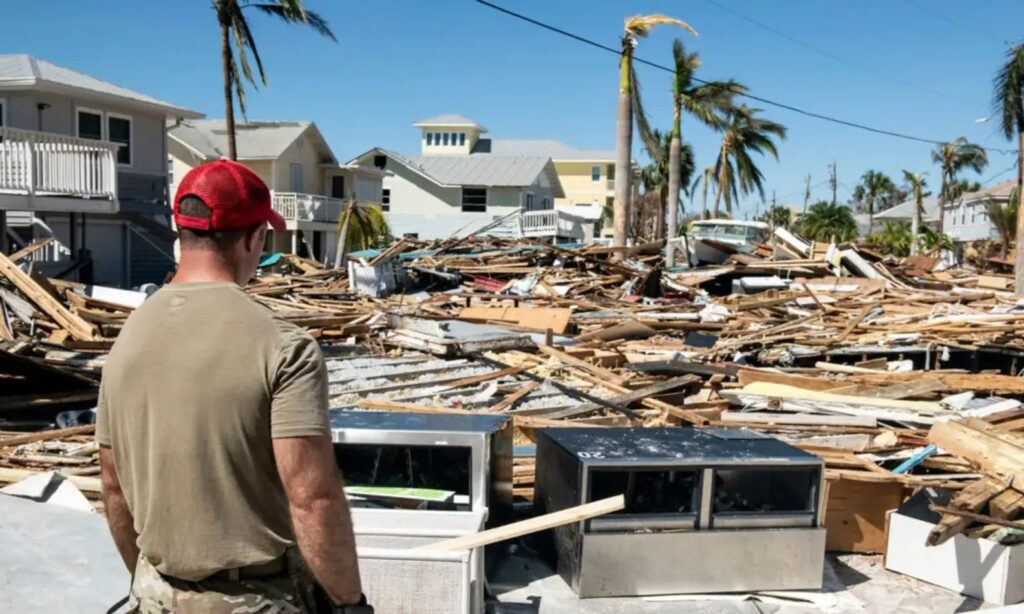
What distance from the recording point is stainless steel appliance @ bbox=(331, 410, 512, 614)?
3.70 meters

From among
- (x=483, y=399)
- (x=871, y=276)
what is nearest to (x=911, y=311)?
(x=871, y=276)

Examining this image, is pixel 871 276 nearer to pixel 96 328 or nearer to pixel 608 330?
pixel 608 330

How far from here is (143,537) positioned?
2066mm

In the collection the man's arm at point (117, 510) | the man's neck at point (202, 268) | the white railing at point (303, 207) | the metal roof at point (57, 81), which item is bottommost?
the man's arm at point (117, 510)

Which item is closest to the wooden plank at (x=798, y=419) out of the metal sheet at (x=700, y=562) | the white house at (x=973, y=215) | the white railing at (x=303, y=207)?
the metal sheet at (x=700, y=562)

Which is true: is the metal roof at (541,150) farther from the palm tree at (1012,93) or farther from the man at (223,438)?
the man at (223,438)

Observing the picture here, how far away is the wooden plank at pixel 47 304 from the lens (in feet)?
33.7

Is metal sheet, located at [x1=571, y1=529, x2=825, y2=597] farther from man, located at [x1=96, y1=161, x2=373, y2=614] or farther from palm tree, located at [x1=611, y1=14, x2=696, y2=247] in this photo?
palm tree, located at [x1=611, y1=14, x2=696, y2=247]

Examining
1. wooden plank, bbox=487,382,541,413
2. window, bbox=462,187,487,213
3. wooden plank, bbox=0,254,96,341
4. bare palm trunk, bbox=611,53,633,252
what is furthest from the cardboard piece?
window, bbox=462,187,487,213

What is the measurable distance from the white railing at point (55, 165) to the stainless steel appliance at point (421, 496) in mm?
13869

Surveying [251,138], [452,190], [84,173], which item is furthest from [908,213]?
[84,173]

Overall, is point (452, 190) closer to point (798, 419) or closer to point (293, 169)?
point (293, 169)

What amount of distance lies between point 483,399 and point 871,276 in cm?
1507

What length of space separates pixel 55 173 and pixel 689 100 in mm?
21540
